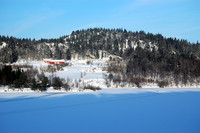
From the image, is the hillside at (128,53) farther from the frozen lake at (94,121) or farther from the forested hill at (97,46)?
the frozen lake at (94,121)

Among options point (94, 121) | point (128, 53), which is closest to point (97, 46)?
point (128, 53)

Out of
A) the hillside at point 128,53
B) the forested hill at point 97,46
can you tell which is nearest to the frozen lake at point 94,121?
the hillside at point 128,53

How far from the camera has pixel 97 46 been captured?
123 metres

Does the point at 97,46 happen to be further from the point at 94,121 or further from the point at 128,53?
the point at 94,121

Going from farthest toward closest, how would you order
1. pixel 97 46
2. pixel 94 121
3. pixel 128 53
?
pixel 97 46
pixel 128 53
pixel 94 121

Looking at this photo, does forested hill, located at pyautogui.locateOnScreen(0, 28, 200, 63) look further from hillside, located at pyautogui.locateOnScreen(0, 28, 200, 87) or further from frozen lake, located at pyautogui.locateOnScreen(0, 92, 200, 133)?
frozen lake, located at pyautogui.locateOnScreen(0, 92, 200, 133)

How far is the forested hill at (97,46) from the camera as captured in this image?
97250 mm

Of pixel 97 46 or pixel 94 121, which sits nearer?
pixel 94 121

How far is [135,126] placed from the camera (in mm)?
14586

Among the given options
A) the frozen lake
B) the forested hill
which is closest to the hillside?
the forested hill

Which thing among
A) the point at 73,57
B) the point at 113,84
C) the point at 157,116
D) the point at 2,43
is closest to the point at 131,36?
the point at 73,57

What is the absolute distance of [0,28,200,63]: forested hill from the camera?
9725 cm

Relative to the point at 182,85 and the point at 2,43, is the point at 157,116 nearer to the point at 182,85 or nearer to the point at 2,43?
the point at 182,85

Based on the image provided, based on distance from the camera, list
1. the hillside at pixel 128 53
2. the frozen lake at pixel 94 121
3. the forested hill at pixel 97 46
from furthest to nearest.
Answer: the forested hill at pixel 97 46
the hillside at pixel 128 53
the frozen lake at pixel 94 121
